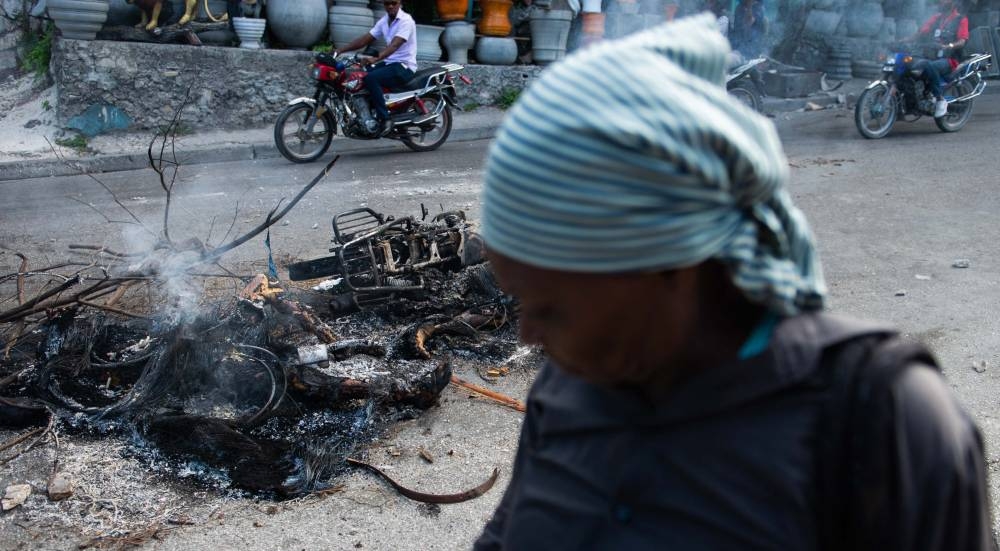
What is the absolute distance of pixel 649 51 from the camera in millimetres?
897

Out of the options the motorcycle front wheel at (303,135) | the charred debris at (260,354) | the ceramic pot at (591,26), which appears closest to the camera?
the charred debris at (260,354)

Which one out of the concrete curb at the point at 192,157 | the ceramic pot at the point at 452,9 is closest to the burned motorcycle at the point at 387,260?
the concrete curb at the point at 192,157

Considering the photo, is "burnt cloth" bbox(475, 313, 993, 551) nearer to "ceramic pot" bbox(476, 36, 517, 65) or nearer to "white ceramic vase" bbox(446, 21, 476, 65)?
"white ceramic vase" bbox(446, 21, 476, 65)

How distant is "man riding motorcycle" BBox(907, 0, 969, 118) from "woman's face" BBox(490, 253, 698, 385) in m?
11.7

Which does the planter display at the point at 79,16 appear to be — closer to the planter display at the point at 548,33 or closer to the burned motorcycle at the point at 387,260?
the planter display at the point at 548,33

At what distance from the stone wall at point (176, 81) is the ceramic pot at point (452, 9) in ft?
7.43

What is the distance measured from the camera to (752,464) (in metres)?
0.94

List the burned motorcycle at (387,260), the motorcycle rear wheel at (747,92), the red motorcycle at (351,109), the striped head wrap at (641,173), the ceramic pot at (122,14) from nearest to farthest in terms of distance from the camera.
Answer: the striped head wrap at (641,173), the burned motorcycle at (387,260), the red motorcycle at (351,109), the ceramic pot at (122,14), the motorcycle rear wheel at (747,92)

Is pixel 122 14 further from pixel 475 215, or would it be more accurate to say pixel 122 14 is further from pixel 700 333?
pixel 700 333

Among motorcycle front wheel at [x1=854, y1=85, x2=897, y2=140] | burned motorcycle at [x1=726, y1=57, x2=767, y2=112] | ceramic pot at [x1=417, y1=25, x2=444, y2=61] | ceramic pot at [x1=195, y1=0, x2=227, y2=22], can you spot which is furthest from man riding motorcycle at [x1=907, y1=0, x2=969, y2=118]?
ceramic pot at [x1=195, y1=0, x2=227, y2=22]

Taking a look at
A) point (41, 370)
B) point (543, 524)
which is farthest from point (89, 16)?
point (543, 524)

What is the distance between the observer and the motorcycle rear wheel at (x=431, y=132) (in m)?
10.6

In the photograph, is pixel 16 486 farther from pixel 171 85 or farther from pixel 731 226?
pixel 171 85

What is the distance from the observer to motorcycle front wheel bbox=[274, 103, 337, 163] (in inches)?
375
